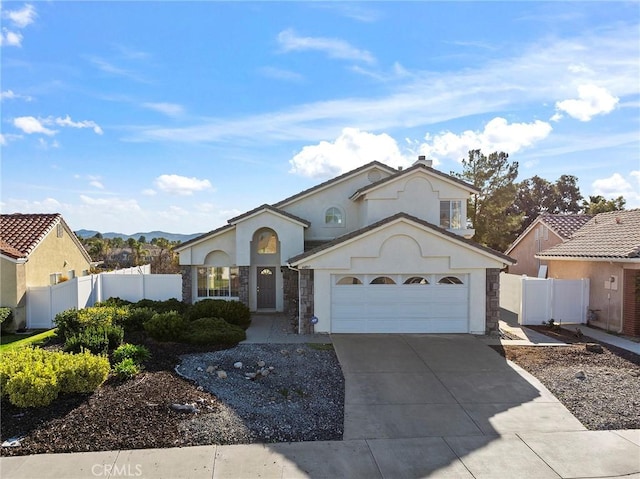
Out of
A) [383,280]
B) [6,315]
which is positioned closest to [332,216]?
[383,280]

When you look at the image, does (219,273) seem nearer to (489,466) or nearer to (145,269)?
(145,269)

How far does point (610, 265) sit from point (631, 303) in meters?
1.74

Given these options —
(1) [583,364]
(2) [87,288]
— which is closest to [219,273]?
(2) [87,288]

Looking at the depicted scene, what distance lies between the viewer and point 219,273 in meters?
21.0

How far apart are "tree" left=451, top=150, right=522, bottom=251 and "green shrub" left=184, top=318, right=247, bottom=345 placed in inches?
1112

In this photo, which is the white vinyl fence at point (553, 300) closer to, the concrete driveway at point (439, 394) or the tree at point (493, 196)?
the concrete driveway at point (439, 394)

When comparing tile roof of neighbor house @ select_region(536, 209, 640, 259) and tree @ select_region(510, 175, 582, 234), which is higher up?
tree @ select_region(510, 175, 582, 234)

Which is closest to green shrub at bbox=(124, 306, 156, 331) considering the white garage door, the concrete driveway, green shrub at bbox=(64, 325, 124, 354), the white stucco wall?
green shrub at bbox=(64, 325, 124, 354)

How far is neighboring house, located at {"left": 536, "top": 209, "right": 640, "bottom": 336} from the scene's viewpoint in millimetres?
15789

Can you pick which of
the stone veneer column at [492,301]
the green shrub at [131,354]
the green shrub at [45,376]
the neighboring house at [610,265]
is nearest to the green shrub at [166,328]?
the green shrub at [131,354]

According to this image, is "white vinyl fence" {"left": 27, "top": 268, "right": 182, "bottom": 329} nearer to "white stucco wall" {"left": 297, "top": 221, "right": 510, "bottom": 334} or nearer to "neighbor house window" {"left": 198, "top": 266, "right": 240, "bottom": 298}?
"neighbor house window" {"left": 198, "top": 266, "right": 240, "bottom": 298}

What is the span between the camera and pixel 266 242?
2098 centimetres

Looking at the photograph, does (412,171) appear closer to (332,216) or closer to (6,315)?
(332,216)

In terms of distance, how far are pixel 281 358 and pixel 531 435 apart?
661cm
